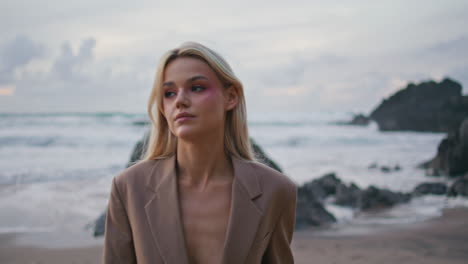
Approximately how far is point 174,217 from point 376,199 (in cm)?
723

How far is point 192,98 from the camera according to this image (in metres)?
1.96

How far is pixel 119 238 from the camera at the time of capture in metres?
2.02

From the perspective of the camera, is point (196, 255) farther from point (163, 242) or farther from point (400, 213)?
point (400, 213)

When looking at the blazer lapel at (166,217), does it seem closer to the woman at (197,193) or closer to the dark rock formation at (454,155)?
the woman at (197,193)

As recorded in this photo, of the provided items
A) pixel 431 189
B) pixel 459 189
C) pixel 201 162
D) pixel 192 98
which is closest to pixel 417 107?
pixel 431 189

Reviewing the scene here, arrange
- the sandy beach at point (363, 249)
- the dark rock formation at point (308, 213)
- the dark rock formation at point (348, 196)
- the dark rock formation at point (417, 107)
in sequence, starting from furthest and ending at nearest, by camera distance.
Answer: the dark rock formation at point (417, 107)
the dark rock formation at point (348, 196)
the dark rock formation at point (308, 213)
the sandy beach at point (363, 249)

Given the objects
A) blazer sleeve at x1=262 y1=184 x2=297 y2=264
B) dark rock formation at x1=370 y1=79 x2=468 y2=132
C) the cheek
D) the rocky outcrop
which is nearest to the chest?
blazer sleeve at x1=262 y1=184 x2=297 y2=264

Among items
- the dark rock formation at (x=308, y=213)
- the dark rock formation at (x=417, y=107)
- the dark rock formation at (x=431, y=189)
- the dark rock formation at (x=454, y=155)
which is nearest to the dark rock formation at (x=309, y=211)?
the dark rock formation at (x=308, y=213)

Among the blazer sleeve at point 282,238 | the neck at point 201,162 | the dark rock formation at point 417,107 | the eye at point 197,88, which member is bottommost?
the dark rock formation at point 417,107

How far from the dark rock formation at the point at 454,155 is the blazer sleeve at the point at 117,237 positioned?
1153 cm

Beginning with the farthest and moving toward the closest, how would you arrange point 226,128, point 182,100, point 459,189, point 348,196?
point 459,189 < point 348,196 < point 226,128 < point 182,100

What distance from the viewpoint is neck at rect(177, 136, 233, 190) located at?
82.4 inches

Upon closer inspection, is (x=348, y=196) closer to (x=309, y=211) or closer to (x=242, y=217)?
(x=309, y=211)

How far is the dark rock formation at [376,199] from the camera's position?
8414 mm
